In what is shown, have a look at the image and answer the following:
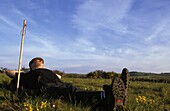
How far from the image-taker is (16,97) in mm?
5469

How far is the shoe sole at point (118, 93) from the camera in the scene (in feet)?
15.0

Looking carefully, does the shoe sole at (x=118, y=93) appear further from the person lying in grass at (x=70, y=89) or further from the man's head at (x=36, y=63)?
the man's head at (x=36, y=63)

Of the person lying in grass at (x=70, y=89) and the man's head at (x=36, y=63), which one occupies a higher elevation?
the man's head at (x=36, y=63)

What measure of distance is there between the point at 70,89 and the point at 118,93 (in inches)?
49.9

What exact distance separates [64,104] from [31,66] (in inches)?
91.2

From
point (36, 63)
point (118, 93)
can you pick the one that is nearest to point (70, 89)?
point (118, 93)

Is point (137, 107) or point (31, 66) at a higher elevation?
point (31, 66)

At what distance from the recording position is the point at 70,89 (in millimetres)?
5598

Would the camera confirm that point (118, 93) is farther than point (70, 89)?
No

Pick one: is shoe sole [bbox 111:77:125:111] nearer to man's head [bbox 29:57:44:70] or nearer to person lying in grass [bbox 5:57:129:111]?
person lying in grass [bbox 5:57:129:111]

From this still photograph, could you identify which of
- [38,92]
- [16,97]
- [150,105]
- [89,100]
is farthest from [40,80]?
[150,105]

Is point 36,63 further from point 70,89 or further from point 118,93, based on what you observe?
point 118,93

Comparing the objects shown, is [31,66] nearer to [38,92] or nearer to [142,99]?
[38,92]

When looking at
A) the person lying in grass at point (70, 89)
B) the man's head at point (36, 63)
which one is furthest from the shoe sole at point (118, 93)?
the man's head at point (36, 63)
